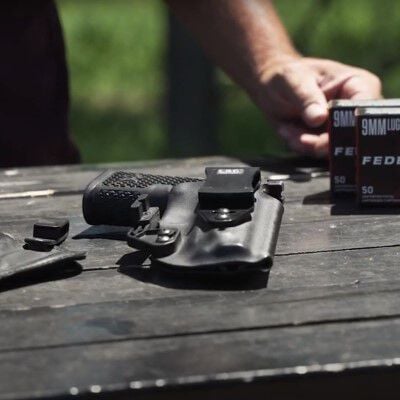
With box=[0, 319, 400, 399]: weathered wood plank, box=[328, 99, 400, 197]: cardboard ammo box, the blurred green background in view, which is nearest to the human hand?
box=[328, 99, 400, 197]: cardboard ammo box

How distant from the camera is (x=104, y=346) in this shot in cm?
137

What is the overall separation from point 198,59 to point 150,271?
4172 millimetres

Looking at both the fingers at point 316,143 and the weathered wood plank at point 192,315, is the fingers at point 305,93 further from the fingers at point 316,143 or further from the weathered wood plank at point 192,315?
the weathered wood plank at point 192,315

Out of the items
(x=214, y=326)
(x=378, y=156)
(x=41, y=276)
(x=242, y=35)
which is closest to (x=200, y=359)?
Answer: (x=214, y=326)

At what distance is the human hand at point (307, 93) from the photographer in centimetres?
255

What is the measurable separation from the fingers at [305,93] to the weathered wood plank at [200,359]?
1.16m

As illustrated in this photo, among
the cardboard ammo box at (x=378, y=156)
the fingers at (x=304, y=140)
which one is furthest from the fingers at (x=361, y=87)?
the cardboard ammo box at (x=378, y=156)

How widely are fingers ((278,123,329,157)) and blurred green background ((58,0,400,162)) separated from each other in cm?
263

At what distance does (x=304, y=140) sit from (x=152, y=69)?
639 cm

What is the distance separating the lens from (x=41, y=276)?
1651 millimetres

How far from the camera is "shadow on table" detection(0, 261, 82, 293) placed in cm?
161

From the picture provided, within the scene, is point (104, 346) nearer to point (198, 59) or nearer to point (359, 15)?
point (198, 59)

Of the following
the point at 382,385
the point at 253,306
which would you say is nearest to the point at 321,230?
the point at 253,306

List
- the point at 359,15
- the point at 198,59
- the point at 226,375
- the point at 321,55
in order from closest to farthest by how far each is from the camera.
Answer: the point at 226,375 < the point at 198,59 < the point at 321,55 < the point at 359,15
